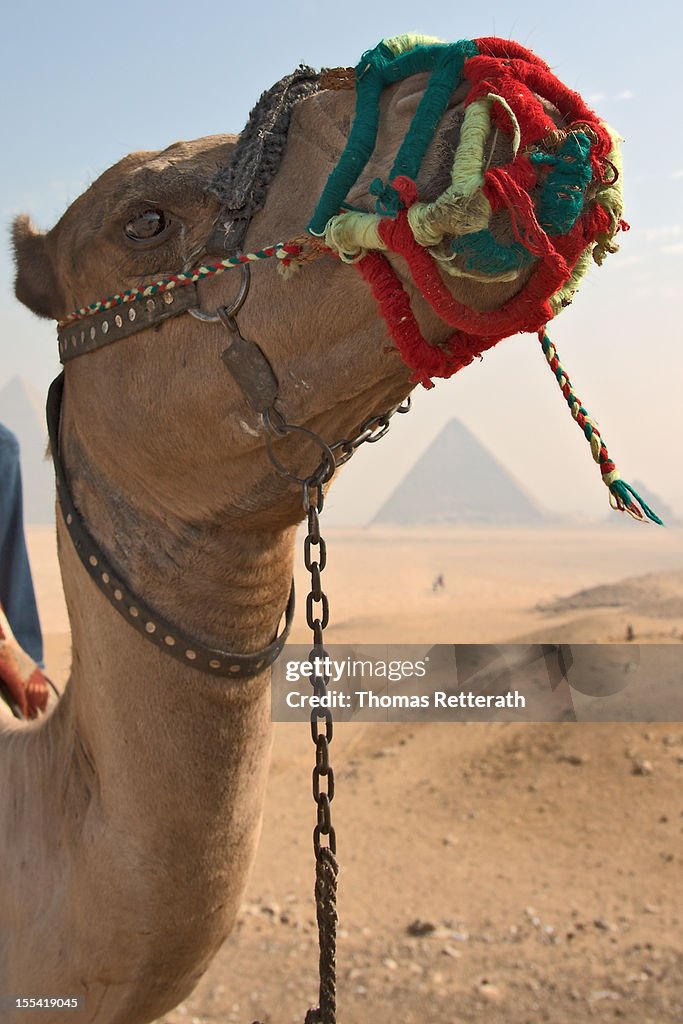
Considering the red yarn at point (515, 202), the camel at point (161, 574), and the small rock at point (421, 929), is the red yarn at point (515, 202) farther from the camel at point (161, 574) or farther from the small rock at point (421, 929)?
the small rock at point (421, 929)

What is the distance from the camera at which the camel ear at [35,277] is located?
2627 millimetres

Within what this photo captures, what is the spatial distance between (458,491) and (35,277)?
405 feet

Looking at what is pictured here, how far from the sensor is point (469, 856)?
8.09 meters

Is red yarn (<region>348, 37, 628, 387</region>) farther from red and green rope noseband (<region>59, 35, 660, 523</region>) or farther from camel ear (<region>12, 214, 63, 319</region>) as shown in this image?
camel ear (<region>12, 214, 63, 319</region>)

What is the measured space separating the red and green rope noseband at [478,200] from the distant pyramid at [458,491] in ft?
378

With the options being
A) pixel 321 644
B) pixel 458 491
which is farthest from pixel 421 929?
pixel 458 491

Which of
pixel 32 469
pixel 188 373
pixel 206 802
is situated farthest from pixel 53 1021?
pixel 32 469

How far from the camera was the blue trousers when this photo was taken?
447 cm

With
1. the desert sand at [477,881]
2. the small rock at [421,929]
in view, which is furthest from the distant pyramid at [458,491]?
the small rock at [421,929]

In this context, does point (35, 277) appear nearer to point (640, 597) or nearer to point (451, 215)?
point (451, 215)

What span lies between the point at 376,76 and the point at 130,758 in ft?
5.53

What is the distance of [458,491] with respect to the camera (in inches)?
4926

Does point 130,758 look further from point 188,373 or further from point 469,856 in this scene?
point 469,856

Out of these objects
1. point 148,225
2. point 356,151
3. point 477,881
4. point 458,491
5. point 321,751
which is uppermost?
point 458,491
